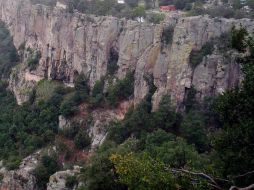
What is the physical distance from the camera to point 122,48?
4044 centimetres

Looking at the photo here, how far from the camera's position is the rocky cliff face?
3428cm

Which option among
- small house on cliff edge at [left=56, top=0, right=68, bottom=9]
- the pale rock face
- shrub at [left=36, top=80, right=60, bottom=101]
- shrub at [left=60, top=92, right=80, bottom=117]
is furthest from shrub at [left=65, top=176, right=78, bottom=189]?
small house on cliff edge at [left=56, top=0, right=68, bottom=9]

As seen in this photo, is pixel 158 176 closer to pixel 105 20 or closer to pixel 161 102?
pixel 161 102

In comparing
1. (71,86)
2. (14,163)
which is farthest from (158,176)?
(71,86)

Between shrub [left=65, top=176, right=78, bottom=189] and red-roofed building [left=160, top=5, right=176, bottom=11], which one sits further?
red-roofed building [left=160, top=5, right=176, bottom=11]

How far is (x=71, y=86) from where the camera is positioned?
45.1 meters

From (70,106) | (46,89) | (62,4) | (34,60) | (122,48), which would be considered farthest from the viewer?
(62,4)

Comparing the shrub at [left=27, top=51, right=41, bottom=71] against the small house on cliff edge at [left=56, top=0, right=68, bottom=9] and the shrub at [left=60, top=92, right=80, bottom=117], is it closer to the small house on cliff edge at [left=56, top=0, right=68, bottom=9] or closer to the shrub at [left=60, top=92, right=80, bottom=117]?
the small house on cliff edge at [left=56, top=0, right=68, bottom=9]

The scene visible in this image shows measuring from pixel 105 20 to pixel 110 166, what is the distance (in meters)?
19.4

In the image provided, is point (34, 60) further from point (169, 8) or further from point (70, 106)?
point (169, 8)

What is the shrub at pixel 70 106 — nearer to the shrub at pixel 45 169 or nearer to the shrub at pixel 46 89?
the shrub at pixel 46 89

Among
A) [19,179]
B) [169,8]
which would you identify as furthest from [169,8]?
[19,179]

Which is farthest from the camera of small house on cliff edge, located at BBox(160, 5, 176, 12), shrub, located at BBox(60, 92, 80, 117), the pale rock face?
small house on cliff edge, located at BBox(160, 5, 176, 12)

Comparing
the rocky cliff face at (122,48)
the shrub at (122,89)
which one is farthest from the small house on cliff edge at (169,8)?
the shrub at (122,89)
